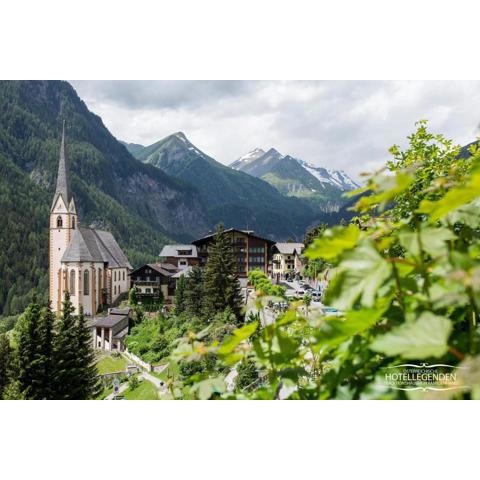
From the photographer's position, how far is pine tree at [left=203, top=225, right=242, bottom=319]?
11359mm

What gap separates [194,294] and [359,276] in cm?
1107

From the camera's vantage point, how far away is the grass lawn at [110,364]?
901 cm

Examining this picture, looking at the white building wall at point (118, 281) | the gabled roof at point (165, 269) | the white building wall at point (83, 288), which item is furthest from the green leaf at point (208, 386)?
the white building wall at point (118, 281)

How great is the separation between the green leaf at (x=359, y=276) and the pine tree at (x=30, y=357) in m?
5.70

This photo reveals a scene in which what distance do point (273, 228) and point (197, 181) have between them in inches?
1961

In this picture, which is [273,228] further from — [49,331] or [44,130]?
[44,130]

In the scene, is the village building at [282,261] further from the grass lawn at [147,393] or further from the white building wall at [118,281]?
the grass lawn at [147,393]

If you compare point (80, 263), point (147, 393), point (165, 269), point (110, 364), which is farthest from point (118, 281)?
point (147, 393)

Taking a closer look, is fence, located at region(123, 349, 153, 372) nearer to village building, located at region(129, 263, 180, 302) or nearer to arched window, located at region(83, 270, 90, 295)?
village building, located at region(129, 263, 180, 302)

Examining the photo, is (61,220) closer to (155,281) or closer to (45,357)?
(155,281)

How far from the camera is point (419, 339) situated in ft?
1.46

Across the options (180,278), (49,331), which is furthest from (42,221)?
(49,331)
